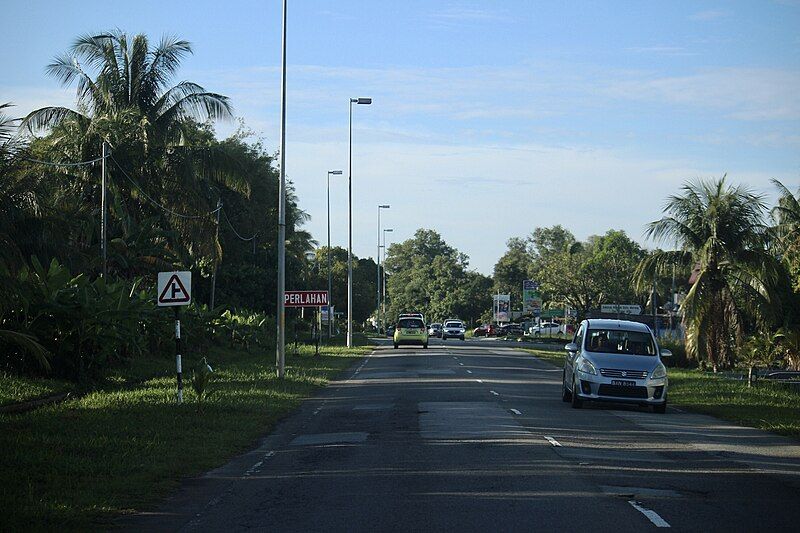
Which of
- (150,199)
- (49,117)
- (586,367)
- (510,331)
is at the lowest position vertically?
(510,331)

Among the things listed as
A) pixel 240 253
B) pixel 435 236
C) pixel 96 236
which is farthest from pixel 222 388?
pixel 435 236

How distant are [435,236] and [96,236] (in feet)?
487

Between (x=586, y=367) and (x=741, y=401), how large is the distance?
487 centimetres

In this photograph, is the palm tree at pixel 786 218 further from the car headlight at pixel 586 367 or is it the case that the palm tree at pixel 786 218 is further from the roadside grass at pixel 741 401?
the car headlight at pixel 586 367

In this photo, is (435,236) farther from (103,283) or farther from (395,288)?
(103,283)

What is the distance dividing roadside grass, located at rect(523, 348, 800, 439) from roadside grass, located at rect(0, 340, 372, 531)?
30.1ft

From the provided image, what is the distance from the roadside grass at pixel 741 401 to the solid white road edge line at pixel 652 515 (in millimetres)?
8277

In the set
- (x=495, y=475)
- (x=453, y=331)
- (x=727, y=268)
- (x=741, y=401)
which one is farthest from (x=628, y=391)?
(x=453, y=331)

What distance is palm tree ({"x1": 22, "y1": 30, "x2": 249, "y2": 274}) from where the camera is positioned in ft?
121

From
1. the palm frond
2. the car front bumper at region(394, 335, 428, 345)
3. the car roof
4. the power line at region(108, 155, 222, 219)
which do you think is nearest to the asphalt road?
the car roof

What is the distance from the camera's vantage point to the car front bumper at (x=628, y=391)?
21.0 m

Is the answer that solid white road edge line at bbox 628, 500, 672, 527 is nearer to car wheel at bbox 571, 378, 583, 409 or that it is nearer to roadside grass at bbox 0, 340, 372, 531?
roadside grass at bbox 0, 340, 372, 531

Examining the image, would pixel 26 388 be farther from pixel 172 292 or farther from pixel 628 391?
pixel 628 391

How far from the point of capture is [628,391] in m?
21.0
